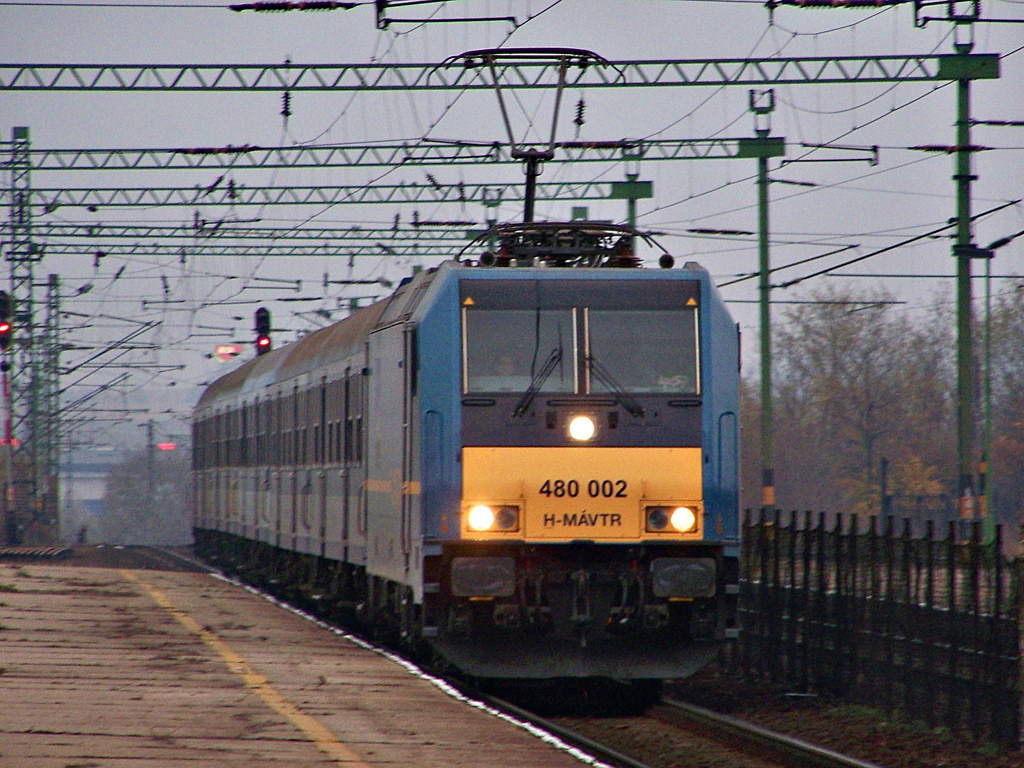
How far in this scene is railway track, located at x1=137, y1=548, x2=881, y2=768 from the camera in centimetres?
1058

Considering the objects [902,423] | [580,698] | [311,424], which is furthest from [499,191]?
[902,423]

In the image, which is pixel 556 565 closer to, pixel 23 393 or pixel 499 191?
pixel 499 191

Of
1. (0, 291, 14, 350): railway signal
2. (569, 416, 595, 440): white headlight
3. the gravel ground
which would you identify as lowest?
the gravel ground

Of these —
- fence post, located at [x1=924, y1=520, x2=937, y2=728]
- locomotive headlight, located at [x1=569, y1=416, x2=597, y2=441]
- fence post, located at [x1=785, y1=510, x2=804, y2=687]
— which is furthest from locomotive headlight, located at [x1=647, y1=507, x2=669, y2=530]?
fence post, located at [x1=785, y1=510, x2=804, y2=687]

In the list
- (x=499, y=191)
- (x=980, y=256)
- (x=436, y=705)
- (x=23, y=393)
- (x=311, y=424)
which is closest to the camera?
(x=436, y=705)

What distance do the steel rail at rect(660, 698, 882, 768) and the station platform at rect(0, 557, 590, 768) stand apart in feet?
5.70

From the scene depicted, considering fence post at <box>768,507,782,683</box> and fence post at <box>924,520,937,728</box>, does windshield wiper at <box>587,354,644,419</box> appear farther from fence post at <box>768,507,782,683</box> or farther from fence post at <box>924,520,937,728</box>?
fence post at <box>768,507,782,683</box>

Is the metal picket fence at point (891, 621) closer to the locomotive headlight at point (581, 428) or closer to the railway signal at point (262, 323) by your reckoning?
the locomotive headlight at point (581, 428)

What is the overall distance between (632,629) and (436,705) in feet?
6.37

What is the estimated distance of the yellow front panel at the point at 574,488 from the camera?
12477 millimetres

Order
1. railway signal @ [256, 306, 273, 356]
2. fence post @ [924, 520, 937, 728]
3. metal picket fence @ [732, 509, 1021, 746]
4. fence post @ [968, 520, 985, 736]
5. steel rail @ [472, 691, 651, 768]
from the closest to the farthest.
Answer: steel rail @ [472, 691, 651, 768], metal picket fence @ [732, 509, 1021, 746], fence post @ [968, 520, 985, 736], fence post @ [924, 520, 937, 728], railway signal @ [256, 306, 273, 356]

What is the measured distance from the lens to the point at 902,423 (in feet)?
248

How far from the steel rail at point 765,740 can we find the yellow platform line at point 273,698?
3.00 metres

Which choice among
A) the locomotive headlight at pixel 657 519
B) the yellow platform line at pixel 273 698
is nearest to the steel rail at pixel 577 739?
the locomotive headlight at pixel 657 519
